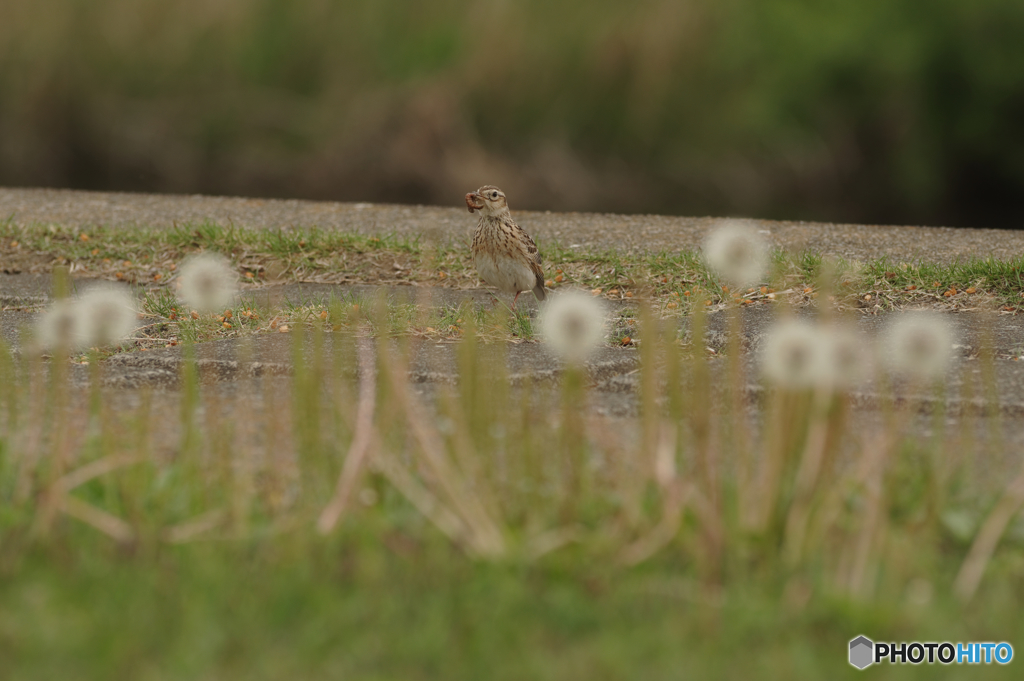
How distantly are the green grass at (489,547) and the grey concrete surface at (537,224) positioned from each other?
2973mm

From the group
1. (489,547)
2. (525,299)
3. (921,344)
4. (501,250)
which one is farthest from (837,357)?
(525,299)

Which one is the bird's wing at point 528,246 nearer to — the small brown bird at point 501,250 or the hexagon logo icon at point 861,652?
the small brown bird at point 501,250

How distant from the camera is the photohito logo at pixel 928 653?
→ 2.15 metres

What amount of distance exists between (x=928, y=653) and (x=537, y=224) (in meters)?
4.65

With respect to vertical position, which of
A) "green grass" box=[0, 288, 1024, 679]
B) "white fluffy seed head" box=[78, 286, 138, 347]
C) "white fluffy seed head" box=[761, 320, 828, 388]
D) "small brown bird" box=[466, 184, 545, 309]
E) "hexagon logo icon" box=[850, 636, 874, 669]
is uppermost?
"small brown bird" box=[466, 184, 545, 309]

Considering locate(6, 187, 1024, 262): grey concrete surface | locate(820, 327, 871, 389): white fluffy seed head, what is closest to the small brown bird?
locate(6, 187, 1024, 262): grey concrete surface

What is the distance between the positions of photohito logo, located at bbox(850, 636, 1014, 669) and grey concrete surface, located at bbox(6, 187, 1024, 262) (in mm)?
3528

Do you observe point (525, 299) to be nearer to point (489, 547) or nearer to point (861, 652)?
point (489, 547)

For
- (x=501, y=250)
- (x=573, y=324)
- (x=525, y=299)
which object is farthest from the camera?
(x=525, y=299)

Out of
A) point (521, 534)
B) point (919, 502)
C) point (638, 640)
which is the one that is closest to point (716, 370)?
point (919, 502)

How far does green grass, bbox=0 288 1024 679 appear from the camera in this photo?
2145mm

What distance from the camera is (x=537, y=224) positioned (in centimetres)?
667

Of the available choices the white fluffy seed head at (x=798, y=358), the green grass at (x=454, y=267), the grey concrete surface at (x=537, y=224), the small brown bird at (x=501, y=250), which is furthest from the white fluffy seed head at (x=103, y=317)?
the grey concrete surface at (x=537, y=224)

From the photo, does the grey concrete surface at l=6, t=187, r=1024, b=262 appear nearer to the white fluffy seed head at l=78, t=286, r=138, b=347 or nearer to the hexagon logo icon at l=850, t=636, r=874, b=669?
the white fluffy seed head at l=78, t=286, r=138, b=347
